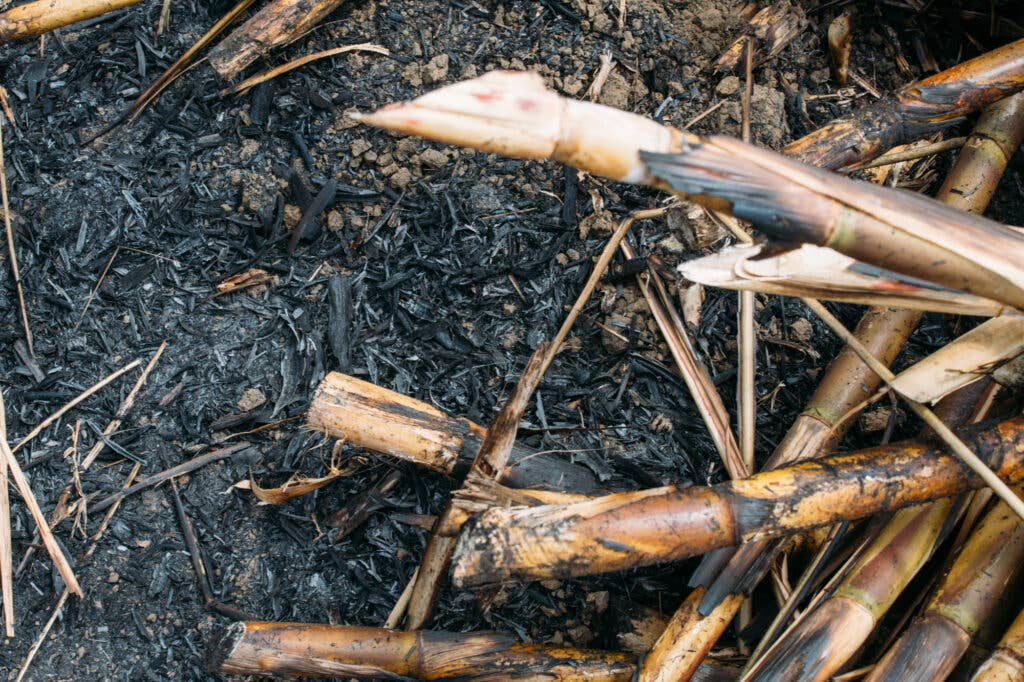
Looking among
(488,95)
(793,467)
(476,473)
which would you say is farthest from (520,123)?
(793,467)

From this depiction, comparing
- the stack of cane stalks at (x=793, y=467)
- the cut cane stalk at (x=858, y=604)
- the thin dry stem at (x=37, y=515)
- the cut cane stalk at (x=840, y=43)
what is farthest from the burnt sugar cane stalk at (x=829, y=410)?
the thin dry stem at (x=37, y=515)

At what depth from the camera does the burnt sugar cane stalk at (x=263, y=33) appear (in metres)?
2.45

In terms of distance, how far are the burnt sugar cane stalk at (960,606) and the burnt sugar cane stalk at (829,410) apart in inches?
14.5

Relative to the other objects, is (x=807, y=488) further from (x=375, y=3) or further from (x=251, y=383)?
(x=375, y=3)

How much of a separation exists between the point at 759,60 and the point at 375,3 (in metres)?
1.32

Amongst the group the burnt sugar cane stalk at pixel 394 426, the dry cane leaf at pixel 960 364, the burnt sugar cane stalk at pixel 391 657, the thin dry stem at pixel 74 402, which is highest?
the dry cane leaf at pixel 960 364

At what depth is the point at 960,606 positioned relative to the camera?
73.4 inches

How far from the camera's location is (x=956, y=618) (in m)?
1.85

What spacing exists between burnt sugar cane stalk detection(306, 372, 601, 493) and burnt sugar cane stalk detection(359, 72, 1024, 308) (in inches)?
35.6

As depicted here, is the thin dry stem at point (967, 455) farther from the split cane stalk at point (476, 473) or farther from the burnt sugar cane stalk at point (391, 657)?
the burnt sugar cane stalk at point (391, 657)

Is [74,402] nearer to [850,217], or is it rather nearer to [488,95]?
[488,95]

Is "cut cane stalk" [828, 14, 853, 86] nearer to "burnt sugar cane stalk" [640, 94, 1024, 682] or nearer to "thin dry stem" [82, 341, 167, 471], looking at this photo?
"burnt sugar cane stalk" [640, 94, 1024, 682]

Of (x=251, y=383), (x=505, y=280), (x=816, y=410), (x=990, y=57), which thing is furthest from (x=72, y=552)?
(x=990, y=57)

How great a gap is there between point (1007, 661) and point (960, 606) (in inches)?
5.6
